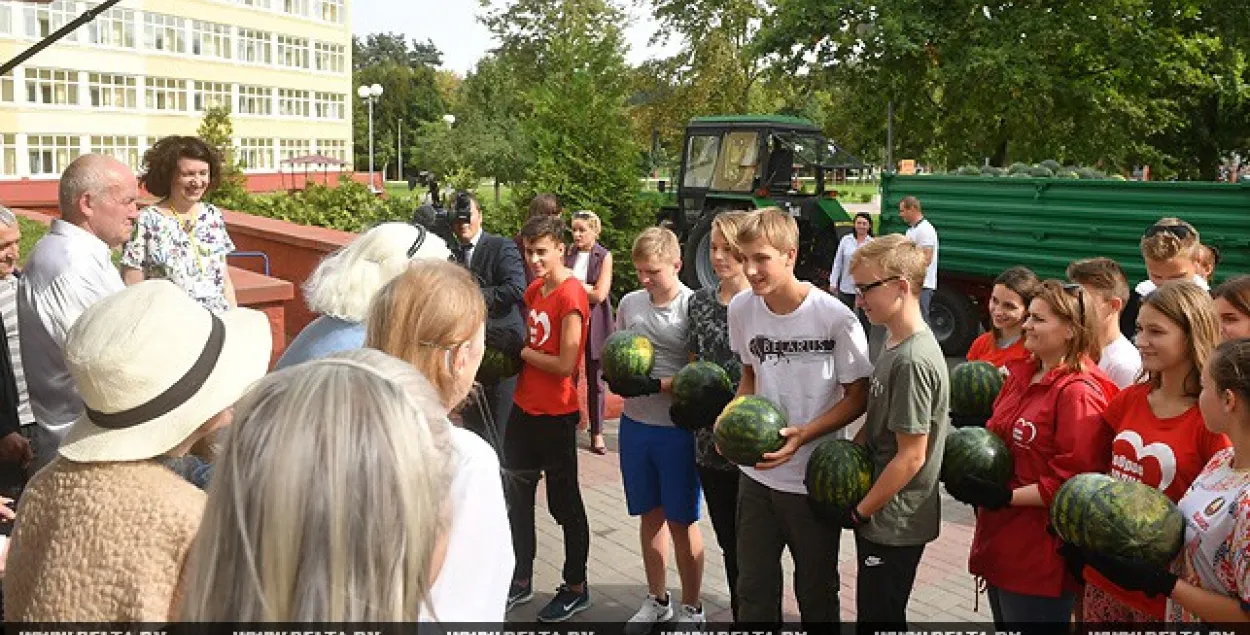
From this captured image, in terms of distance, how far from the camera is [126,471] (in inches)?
81.0

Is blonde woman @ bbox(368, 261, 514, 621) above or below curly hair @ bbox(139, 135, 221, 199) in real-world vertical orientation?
below

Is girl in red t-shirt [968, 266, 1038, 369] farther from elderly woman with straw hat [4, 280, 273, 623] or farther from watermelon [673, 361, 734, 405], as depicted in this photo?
elderly woman with straw hat [4, 280, 273, 623]

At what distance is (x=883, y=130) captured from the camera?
21250 mm

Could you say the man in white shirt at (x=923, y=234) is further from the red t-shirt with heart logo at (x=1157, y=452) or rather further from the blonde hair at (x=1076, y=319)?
the red t-shirt with heart logo at (x=1157, y=452)

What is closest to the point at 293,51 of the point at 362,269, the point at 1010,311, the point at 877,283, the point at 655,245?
the point at 655,245

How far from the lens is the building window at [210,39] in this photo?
195ft

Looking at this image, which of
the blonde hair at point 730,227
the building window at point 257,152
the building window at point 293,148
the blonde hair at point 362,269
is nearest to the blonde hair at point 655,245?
the blonde hair at point 730,227

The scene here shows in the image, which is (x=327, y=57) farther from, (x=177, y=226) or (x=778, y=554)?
(x=778, y=554)

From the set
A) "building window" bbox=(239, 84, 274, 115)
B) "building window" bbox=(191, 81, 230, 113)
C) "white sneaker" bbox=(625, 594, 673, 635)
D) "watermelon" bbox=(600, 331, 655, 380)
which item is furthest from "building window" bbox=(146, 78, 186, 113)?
"white sneaker" bbox=(625, 594, 673, 635)

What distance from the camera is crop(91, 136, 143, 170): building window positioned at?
53.4 m

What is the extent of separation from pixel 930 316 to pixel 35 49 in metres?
11.2

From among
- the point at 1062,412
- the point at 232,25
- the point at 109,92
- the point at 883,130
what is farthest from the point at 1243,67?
the point at 232,25

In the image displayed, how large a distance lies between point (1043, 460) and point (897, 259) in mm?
907

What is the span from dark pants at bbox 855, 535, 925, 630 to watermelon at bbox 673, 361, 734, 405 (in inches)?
38.0
